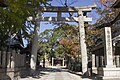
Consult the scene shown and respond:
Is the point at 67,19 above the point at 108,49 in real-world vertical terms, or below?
above

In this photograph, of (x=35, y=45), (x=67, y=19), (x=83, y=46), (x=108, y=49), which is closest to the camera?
(x=108, y=49)

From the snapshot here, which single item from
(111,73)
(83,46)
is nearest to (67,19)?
(83,46)

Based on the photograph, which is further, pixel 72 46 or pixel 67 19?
pixel 72 46


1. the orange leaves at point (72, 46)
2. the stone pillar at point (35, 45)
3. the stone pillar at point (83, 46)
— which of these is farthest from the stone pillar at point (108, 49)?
the orange leaves at point (72, 46)

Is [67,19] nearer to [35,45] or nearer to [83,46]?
[83,46]

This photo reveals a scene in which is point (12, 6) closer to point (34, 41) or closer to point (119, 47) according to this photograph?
point (34, 41)

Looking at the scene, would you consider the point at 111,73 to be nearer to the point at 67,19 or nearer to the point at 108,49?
the point at 108,49

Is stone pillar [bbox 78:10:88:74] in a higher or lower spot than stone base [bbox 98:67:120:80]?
higher

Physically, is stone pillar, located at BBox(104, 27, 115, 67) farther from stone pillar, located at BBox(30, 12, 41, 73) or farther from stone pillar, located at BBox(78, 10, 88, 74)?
stone pillar, located at BBox(30, 12, 41, 73)

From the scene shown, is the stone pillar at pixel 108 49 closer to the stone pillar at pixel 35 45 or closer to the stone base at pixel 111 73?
the stone base at pixel 111 73

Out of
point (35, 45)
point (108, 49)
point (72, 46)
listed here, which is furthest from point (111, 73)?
point (72, 46)

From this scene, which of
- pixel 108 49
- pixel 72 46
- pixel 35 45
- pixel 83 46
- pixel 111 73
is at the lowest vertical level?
pixel 111 73

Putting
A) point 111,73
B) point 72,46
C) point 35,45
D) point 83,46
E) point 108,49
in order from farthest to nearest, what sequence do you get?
point 72,46
point 35,45
point 83,46
point 108,49
point 111,73

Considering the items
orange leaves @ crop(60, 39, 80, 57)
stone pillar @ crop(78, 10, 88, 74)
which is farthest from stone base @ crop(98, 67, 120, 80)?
orange leaves @ crop(60, 39, 80, 57)
